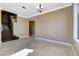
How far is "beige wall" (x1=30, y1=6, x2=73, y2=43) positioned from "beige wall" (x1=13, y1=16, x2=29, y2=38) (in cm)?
190

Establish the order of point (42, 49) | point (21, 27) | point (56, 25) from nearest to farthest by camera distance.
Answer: point (42, 49) → point (56, 25) → point (21, 27)

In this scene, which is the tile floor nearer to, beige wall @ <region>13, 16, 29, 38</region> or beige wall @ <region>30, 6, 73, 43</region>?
beige wall @ <region>30, 6, 73, 43</region>

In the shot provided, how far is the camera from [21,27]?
12711 millimetres

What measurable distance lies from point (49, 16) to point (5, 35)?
166 inches

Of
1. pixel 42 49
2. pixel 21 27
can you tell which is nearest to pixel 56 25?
pixel 42 49

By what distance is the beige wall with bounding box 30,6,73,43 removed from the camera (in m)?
8.21

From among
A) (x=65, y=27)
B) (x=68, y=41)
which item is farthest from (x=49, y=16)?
(x=68, y=41)

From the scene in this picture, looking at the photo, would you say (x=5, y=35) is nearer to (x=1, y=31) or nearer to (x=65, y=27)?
(x=1, y=31)

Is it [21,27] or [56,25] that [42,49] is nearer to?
[56,25]

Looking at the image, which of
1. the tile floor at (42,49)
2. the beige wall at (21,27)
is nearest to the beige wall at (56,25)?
the tile floor at (42,49)

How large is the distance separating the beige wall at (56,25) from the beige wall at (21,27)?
6.22 feet

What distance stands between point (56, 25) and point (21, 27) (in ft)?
15.6

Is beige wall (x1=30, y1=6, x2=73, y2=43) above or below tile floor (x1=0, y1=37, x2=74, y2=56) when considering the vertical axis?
above

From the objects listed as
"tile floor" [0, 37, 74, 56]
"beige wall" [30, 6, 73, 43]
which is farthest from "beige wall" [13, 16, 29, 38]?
"tile floor" [0, 37, 74, 56]
